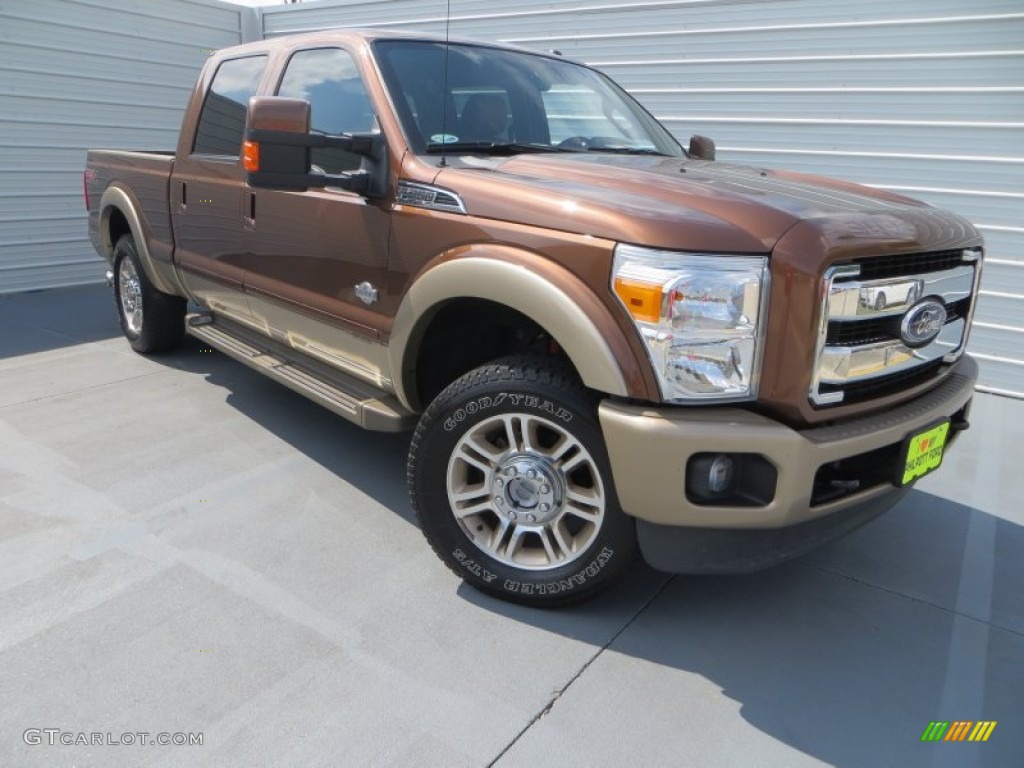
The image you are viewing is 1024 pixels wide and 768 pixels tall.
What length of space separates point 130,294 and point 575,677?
4616mm

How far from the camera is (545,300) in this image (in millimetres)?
2377

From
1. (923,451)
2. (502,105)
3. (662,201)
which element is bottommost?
(923,451)

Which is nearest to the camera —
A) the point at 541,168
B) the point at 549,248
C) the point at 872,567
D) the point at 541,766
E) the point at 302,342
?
the point at 541,766

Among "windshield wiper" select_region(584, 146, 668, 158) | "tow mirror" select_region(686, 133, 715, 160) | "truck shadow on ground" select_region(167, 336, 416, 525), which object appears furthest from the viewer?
"tow mirror" select_region(686, 133, 715, 160)

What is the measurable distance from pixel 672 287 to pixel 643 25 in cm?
569

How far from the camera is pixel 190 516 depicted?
3307 millimetres

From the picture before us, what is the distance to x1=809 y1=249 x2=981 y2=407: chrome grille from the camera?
223 centimetres

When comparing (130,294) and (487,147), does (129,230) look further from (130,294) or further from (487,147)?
(487,147)

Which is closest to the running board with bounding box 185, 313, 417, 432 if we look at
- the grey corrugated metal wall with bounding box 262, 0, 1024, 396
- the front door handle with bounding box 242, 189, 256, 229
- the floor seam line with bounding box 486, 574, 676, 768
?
the front door handle with bounding box 242, 189, 256, 229

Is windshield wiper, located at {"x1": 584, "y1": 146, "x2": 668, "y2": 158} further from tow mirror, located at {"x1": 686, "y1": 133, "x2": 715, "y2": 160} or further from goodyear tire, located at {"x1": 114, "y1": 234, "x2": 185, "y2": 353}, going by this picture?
goodyear tire, located at {"x1": 114, "y1": 234, "x2": 185, "y2": 353}

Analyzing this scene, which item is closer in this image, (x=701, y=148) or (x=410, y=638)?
(x=410, y=638)

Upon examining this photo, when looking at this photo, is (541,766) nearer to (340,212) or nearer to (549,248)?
(549,248)

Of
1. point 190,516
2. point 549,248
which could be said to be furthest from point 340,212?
point 190,516

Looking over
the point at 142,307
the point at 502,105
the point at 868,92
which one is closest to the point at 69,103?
the point at 142,307
